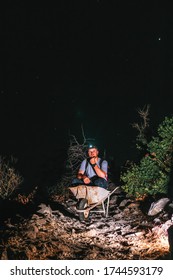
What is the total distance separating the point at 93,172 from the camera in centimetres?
688

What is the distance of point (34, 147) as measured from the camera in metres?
46.9

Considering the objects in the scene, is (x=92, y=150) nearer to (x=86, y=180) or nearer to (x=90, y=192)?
(x=86, y=180)

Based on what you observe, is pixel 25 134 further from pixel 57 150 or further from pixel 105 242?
pixel 105 242

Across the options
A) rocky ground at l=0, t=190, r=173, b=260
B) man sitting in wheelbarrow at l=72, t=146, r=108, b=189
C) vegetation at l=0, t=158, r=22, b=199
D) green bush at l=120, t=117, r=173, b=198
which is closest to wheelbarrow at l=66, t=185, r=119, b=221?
man sitting in wheelbarrow at l=72, t=146, r=108, b=189

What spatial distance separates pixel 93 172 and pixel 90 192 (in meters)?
0.67

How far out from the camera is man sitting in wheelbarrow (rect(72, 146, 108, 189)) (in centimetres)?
651

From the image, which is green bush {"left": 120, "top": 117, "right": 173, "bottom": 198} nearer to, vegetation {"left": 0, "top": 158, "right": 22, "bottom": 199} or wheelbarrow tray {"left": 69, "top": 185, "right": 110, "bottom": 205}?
wheelbarrow tray {"left": 69, "top": 185, "right": 110, "bottom": 205}

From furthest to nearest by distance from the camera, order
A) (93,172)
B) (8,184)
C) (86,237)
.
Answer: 1. (8,184)
2. (93,172)
3. (86,237)

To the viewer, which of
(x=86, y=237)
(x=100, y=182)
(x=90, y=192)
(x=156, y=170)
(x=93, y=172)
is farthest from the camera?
(x=156, y=170)

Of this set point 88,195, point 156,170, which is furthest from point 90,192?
point 156,170

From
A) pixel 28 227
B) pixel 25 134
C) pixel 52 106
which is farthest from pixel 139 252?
pixel 52 106

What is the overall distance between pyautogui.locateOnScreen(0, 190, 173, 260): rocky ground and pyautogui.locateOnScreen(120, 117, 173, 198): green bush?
720mm

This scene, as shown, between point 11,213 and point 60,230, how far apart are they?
155 cm

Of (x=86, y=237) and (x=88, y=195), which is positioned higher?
(x=88, y=195)
